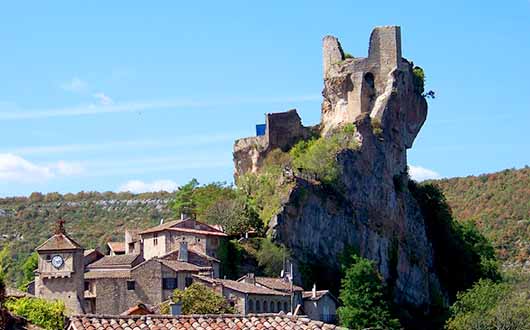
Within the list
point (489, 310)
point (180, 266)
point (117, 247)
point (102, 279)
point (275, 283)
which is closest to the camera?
point (102, 279)

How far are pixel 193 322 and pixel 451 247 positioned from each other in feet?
301

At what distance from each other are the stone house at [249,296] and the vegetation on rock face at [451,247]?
37.7 metres

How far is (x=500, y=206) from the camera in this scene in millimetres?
167625

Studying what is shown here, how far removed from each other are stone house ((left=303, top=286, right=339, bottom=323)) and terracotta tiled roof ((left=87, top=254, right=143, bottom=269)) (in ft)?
34.2

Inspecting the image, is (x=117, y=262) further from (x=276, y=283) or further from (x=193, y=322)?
(x=193, y=322)

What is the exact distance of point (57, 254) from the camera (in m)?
75.4

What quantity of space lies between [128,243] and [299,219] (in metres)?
11.9

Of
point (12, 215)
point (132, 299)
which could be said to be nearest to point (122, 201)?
point (12, 215)

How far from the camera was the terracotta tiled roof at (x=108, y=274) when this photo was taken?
7706cm

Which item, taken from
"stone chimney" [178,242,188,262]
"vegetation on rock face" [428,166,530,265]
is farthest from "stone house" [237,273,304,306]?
"vegetation on rock face" [428,166,530,265]

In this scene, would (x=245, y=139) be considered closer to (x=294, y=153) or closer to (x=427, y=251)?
(x=294, y=153)

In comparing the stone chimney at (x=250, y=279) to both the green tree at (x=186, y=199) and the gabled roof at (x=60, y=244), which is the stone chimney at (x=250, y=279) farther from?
the green tree at (x=186, y=199)

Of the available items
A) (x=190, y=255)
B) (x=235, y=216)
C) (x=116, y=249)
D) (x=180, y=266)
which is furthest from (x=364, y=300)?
(x=116, y=249)

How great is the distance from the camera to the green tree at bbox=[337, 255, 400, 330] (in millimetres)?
82688
